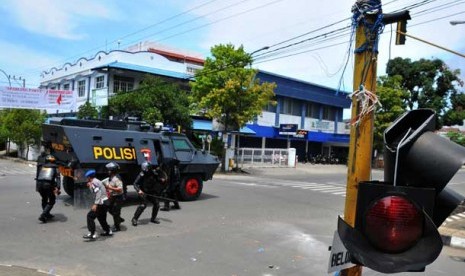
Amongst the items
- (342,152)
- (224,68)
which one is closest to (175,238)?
(224,68)

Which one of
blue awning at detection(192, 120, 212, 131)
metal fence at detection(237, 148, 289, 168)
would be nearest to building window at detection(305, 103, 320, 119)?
metal fence at detection(237, 148, 289, 168)

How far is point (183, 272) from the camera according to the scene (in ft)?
23.4

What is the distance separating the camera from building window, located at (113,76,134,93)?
121ft

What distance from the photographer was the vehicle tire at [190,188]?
1477 centimetres

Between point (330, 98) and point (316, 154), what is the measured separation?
6.23m

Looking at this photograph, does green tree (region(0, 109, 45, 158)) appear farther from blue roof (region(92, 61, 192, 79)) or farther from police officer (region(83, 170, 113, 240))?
police officer (region(83, 170, 113, 240))

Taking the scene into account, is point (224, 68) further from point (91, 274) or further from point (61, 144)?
point (91, 274)

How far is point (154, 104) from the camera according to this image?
3058 centimetres

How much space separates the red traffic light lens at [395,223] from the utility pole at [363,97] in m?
0.90

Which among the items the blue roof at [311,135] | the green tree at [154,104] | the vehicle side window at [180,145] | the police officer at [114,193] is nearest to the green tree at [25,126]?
the green tree at [154,104]

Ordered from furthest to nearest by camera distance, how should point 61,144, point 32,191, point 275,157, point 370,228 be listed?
point 275,157 < point 32,191 < point 61,144 < point 370,228

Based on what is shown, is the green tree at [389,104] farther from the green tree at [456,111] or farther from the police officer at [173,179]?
the police officer at [173,179]

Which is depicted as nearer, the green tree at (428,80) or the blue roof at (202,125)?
the blue roof at (202,125)

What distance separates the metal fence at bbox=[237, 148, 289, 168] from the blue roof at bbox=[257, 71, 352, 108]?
6794 millimetres
